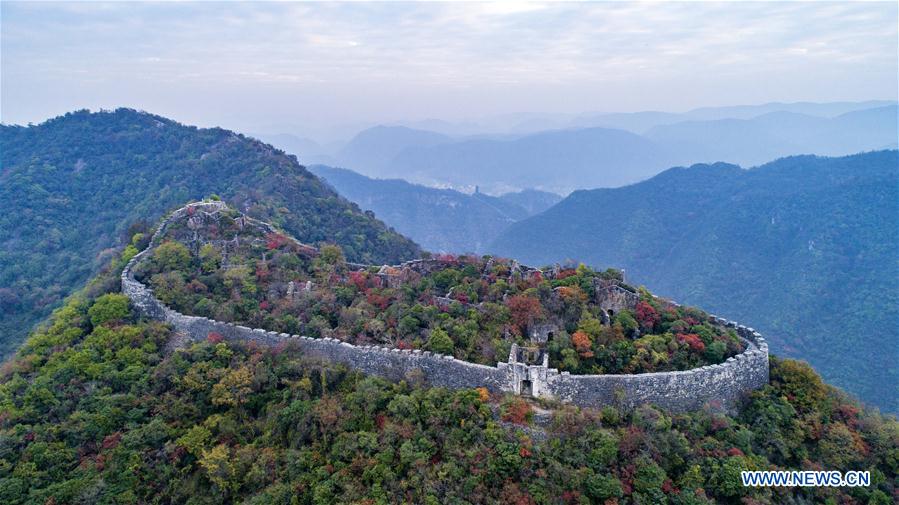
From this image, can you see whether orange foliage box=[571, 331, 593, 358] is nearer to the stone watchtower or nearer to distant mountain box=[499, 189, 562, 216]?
the stone watchtower

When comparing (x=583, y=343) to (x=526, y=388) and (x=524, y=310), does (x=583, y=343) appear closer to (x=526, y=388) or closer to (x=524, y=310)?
(x=524, y=310)

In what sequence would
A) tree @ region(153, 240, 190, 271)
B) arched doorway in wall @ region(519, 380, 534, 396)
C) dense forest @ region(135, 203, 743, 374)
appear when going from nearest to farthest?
arched doorway in wall @ region(519, 380, 534, 396)
dense forest @ region(135, 203, 743, 374)
tree @ region(153, 240, 190, 271)

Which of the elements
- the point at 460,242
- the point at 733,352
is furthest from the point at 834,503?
the point at 460,242

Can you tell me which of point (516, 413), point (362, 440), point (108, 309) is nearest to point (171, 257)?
point (108, 309)

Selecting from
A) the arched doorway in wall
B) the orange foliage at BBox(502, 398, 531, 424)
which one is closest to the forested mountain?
the arched doorway in wall

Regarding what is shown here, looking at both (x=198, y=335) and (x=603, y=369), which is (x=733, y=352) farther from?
(x=198, y=335)

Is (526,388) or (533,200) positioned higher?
(526,388)
